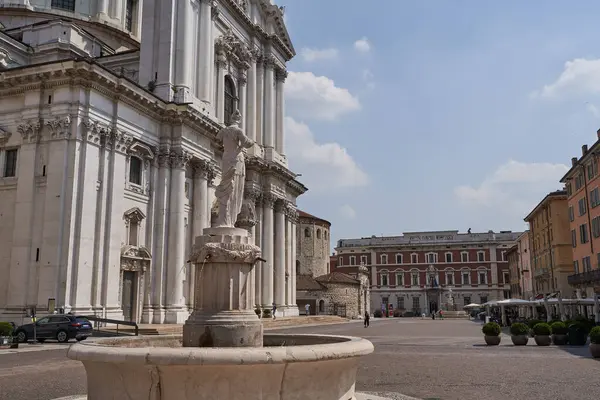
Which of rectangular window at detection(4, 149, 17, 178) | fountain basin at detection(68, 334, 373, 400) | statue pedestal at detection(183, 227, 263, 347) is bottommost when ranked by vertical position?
fountain basin at detection(68, 334, 373, 400)

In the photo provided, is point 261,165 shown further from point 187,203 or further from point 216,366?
point 216,366

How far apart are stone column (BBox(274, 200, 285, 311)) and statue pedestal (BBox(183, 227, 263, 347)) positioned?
33.8 meters

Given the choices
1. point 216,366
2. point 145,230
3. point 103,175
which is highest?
point 103,175

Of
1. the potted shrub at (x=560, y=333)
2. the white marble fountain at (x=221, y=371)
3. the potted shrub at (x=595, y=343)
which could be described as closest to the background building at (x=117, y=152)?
the potted shrub at (x=560, y=333)

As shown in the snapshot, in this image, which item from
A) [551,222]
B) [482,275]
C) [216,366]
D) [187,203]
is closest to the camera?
[216,366]

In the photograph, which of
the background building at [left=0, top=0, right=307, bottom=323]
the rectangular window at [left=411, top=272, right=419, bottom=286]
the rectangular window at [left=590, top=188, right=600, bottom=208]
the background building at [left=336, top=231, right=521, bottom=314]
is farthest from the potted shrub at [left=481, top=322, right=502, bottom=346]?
the rectangular window at [left=411, top=272, right=419, bottom=286]

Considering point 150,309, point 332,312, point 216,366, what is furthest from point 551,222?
point 216,366

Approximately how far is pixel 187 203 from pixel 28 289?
10.5 meters

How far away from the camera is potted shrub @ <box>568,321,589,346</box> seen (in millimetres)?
22603

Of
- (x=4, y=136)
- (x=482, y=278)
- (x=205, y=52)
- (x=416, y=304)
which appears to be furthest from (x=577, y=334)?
(x=482, y=278)

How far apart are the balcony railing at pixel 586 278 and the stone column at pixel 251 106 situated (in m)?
26.7

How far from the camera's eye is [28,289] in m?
24.2

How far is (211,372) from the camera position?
5691 millimetres

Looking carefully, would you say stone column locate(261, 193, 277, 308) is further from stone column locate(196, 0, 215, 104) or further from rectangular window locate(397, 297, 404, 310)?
rectangular window locate(397, 297, 404, 310)
